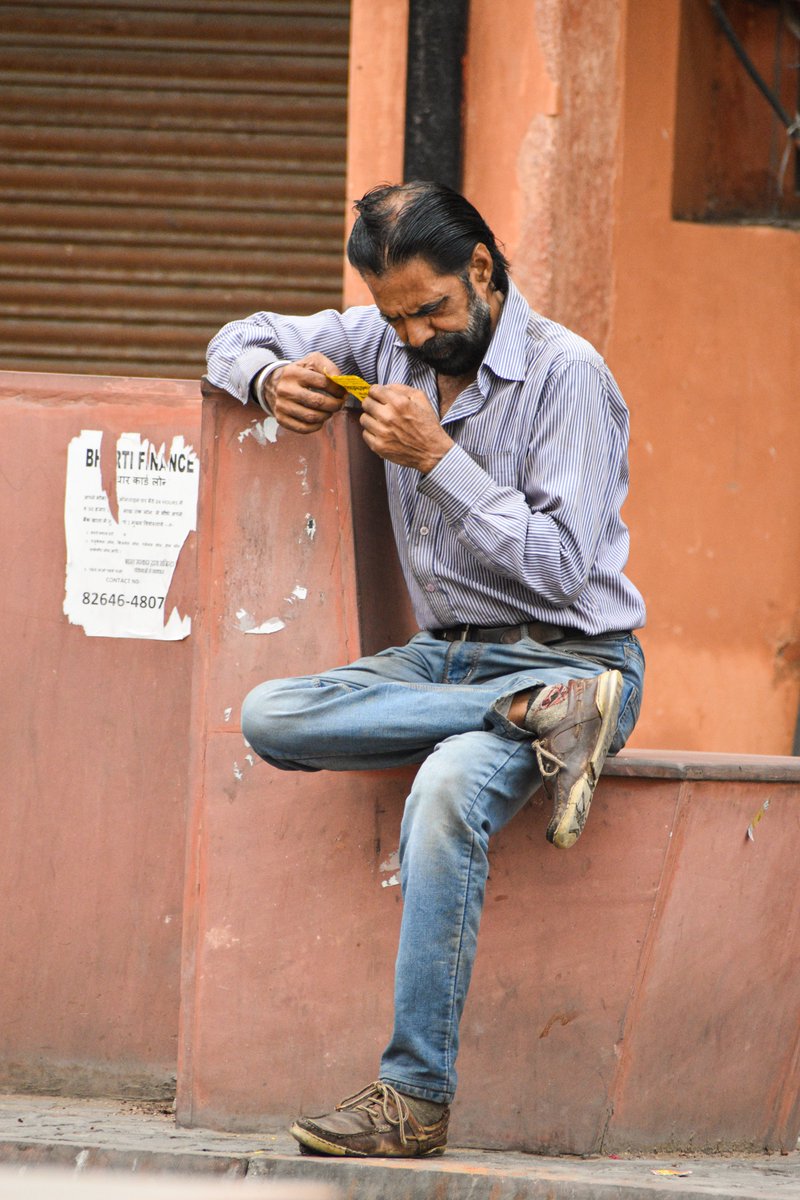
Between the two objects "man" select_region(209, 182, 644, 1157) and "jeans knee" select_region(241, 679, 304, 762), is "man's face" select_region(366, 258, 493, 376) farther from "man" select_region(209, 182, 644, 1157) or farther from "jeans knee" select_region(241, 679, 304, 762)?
"jeans knee" select_region(241, 679, 304, 762)

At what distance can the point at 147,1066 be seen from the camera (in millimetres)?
3781

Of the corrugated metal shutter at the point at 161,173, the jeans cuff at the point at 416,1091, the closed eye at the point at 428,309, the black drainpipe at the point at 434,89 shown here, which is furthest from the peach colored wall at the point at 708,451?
the jeans cuff at the point at 416,1091

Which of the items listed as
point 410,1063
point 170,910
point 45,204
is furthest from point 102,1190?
point 45,204

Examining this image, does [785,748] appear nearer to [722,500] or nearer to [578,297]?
[722,500]

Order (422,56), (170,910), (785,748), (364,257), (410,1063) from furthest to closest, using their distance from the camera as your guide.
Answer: (785,748)
(422,56)
(170,910)
(364,257)
(410,1063)

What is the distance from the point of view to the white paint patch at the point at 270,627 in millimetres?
3289

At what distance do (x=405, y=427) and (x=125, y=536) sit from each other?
0.96 m

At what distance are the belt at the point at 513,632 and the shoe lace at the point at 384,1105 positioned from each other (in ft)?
2.88

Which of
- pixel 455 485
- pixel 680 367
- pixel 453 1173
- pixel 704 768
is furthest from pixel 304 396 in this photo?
pixel 680 367

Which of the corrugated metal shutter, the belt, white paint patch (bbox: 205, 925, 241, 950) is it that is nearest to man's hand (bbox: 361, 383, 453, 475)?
the belt

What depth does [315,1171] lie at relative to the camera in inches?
111

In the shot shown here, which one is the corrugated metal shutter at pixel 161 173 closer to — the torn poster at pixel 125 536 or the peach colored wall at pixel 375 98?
the peach colored wall at pixel 375 98

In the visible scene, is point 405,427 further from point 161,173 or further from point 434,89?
point 161,173

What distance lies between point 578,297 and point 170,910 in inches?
92.4
